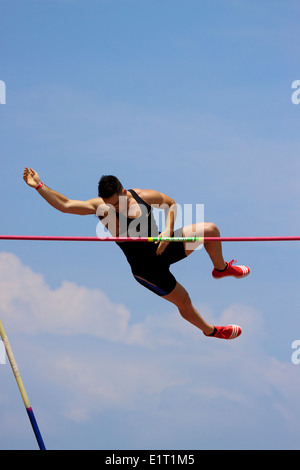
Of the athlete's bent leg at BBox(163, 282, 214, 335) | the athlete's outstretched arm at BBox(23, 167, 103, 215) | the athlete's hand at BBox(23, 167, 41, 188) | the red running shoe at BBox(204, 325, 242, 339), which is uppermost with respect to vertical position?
the athlete's hand at BBox(23, 167, 41, 188)

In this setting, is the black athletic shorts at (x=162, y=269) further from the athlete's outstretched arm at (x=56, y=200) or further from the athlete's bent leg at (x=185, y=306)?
the athlete's outstretched arm at (x=56, y=200)

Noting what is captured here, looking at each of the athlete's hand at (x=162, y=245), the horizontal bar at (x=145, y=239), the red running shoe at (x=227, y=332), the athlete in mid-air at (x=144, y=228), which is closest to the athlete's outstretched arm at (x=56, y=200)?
the athlete in mid-air at (x=144, y=228)

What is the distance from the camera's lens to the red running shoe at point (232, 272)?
11062mm

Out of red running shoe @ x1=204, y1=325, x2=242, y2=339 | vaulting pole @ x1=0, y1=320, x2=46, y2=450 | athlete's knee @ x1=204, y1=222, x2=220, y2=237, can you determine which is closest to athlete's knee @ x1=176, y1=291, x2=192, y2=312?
red running shoe @ x1=204, y1=325, x2=242, y2=339

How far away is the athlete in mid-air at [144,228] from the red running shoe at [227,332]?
0.69 m

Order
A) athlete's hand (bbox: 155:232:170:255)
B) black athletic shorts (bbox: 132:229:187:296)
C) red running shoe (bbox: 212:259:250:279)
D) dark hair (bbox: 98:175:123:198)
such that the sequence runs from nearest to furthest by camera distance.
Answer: dark hair (bbox: 98:175:123:198) → athlete's hand (bbox: 155:232:170:255) → black athletic shorts (bbox: 132:229:187:296) → red running shoe (bbox: 212:259:250:279)

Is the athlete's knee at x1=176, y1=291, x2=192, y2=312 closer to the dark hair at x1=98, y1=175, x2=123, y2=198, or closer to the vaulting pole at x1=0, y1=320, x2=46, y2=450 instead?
the dark hair at x1=98, y1=175, x2=123, y2=198

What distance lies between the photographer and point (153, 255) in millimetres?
10477

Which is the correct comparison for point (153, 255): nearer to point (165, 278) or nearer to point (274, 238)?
point (165, 278)

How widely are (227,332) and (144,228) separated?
2294 mm

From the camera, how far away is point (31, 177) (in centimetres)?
1012

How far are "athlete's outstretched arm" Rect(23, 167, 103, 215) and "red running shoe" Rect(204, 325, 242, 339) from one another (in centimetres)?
282

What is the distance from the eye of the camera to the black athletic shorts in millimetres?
10484

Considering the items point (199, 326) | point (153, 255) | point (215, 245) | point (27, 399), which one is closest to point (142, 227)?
point (153, 255)
